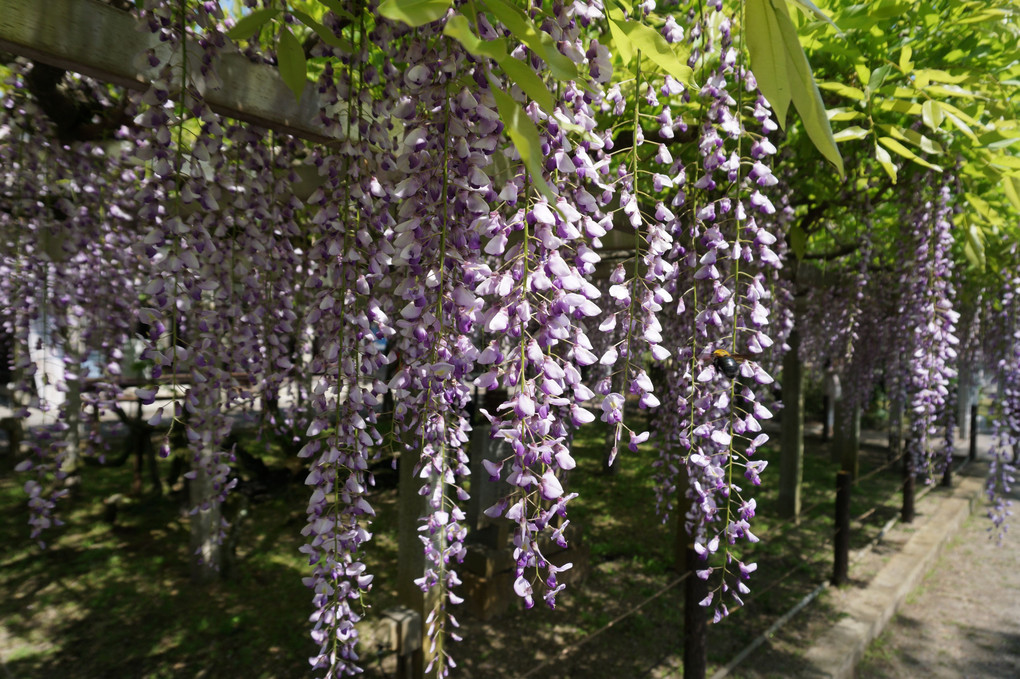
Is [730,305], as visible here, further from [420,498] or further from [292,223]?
[420,498]

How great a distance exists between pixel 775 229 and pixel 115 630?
490 cm

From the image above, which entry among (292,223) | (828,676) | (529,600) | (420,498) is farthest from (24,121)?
(828,676)

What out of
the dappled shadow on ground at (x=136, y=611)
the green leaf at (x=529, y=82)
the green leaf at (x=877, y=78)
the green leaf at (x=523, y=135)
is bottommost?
the dappled shadow on ground at (x=136, y=611)

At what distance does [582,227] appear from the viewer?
1.18 meters

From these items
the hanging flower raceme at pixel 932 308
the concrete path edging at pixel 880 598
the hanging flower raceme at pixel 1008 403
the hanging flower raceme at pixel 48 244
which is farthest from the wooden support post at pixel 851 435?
the hanging flower raceme at pixel 48 244

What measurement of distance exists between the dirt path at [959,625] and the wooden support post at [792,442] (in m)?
1.33

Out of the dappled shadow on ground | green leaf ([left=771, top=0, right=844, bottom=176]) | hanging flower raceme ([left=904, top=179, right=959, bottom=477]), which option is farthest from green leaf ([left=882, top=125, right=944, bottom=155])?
the dappled shadow on ground

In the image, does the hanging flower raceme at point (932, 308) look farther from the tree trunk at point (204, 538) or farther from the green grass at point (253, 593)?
the tree trunk at point (204, 538)

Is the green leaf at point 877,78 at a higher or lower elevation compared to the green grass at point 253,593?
higher

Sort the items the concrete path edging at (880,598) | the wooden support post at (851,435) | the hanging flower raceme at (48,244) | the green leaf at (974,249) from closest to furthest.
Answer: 1. the hanging flower raceme at (48,244)
2. the green leaf at (974,249)
3. the concrete path edging at (880,598)
4. the wooden support post at (851,435)

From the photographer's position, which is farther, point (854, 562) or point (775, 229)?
point (854, 562)

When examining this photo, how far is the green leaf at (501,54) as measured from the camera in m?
0.63

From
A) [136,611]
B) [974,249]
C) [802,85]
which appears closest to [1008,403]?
[974,249]

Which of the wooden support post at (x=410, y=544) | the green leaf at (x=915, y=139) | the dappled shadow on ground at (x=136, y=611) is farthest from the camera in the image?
the dappled shadow on ground at (x=136, y=611)
